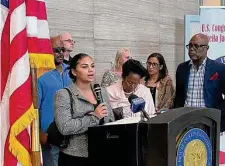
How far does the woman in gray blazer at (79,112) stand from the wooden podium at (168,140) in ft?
2.17

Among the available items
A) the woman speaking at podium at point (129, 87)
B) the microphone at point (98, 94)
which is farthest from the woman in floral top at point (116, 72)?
the microphone at point (98, 94)

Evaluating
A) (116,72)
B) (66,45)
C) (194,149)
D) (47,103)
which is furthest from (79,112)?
(116,72)

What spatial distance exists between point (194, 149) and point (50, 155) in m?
1.94

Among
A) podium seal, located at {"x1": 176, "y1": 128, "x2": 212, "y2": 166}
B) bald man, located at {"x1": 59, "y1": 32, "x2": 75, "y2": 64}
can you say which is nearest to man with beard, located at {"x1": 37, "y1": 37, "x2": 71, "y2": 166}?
bald man, located at {"x1": 59, "y1": 32, "x2": 75, "y2": 64}

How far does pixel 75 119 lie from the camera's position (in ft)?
8.77

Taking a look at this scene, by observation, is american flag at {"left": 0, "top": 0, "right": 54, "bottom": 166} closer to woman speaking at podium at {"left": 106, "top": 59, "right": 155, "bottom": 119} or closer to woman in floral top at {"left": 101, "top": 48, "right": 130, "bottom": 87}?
woman speaking at podium at {"left": 106, "top": 59, "right": 155, "bottom": 119}

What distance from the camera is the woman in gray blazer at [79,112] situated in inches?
104

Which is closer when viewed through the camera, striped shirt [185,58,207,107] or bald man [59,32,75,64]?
striped shirt [185,58,207,107]

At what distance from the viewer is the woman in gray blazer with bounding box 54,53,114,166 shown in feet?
8.71

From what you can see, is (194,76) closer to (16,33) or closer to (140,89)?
(140,89)

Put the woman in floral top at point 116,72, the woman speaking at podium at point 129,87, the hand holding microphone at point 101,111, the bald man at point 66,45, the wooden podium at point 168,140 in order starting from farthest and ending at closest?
1. the woman in floral top at point 116,72
2. the bald man at point 66,45
3. the woman speaking at podium at point 129,87
4. the hand holding microphone at point 101,111
5. the wooden podium at point 168,140

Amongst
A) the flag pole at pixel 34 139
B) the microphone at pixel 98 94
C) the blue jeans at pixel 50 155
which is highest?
the microphone at pixel 98 94

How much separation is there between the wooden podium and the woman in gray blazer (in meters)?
0.66

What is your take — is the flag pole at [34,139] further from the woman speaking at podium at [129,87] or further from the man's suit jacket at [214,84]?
the man's suit jacket at [214,84]
